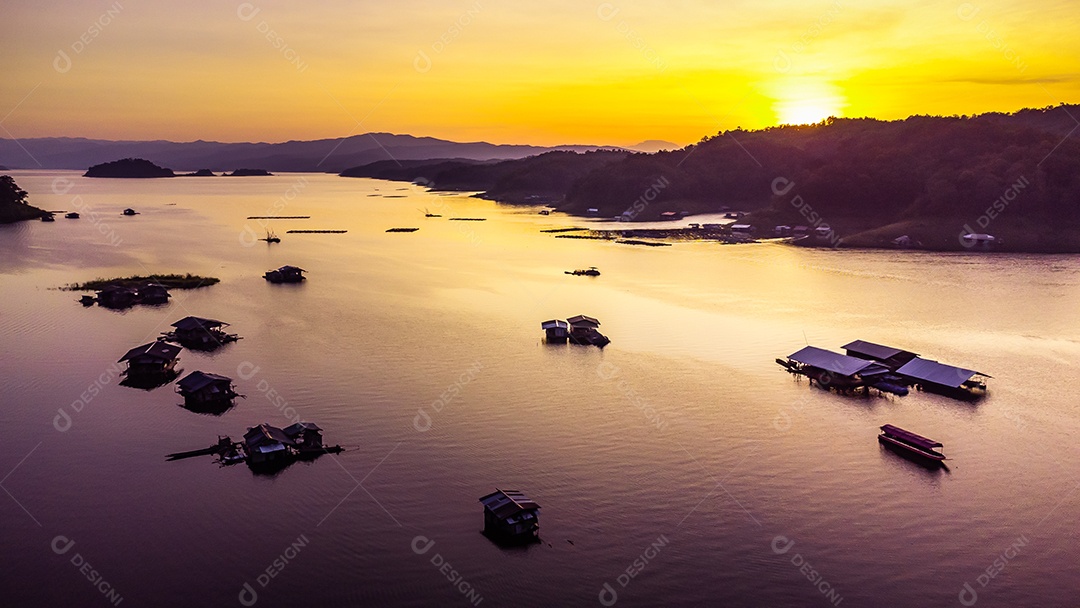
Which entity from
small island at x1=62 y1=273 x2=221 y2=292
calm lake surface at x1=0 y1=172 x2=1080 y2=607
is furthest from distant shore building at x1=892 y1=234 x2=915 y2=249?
small island at x1=62 y1=273 x2=221 y2=292

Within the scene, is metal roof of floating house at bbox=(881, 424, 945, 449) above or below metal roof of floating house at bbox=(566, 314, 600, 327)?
below

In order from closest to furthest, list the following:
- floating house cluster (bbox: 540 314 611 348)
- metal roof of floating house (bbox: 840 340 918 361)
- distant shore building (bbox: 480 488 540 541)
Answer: distant shore building (bbox: 480 488 540 541) → metal roof of floating house (bbox: 840 340 918 361) → floating house cluster (bbox: 540 314 611 348)

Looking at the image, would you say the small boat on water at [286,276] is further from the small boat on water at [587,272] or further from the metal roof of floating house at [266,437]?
the metal roof of floating house at [266,437]

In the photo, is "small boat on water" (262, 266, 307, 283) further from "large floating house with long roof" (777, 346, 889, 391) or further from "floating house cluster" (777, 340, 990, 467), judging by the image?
"large floating house with long roof" (777, 346, 889, 391)

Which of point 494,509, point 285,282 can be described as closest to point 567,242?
point 285,282

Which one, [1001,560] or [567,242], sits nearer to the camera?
[1001,560]

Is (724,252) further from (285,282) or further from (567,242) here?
(285,282)
